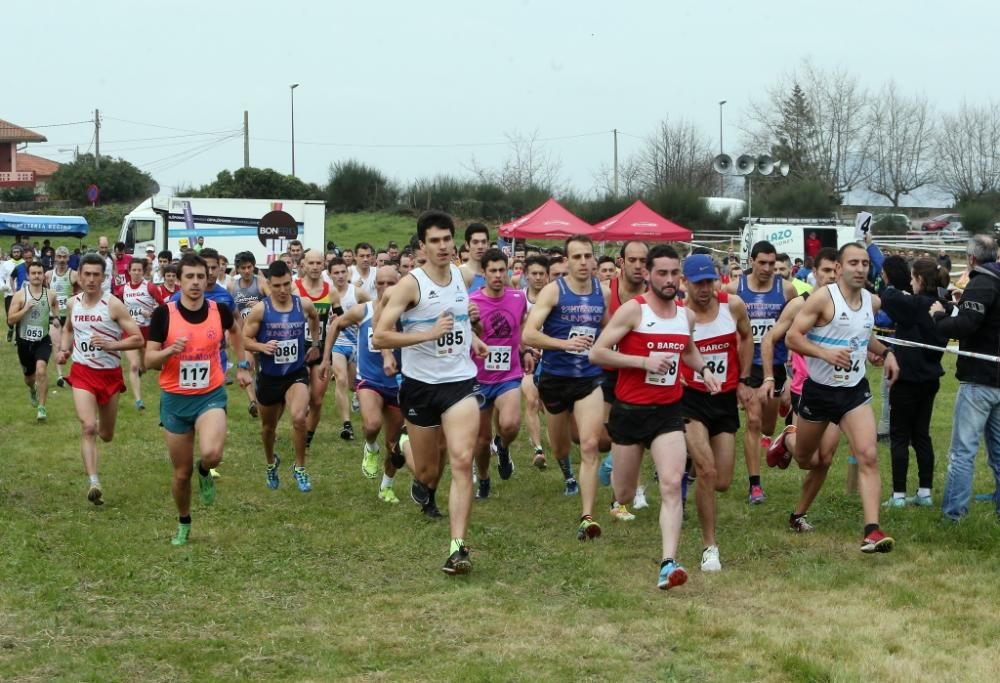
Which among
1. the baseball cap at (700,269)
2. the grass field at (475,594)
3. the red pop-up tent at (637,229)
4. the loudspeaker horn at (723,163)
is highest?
the loudspeaker horn at (723,163)

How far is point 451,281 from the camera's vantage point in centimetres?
773

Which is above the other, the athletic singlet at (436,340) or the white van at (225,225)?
the white van at (225,225)

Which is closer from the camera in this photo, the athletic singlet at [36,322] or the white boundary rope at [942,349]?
the white boundary rope at [942,349]

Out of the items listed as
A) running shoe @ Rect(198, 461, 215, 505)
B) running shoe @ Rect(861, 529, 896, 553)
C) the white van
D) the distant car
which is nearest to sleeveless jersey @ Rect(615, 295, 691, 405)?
running shoe @ Rect(861, 529, 896, 553)

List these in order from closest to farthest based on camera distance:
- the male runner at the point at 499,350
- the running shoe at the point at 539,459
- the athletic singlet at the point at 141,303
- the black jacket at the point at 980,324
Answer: the black jacket at the point at 980,324 → the male runner at the point at 499,350 → the running shoe at the point at 539,459 → the athletic singlet at the point at 141,303

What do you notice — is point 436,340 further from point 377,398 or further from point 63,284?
point 63,284

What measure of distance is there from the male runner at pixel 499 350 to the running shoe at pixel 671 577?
300 centimetres

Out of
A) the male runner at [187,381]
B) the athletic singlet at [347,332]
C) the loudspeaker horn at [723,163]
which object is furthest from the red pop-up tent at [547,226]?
the male runner at [187,381]

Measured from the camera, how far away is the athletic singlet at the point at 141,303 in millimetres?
16094

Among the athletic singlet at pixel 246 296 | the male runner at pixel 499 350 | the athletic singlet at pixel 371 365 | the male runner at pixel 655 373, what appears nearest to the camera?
the male runner at pixel 655 373

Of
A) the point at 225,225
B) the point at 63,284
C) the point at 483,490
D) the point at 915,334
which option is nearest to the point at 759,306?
the point at 915,334

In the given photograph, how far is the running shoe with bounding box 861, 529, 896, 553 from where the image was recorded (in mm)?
7383

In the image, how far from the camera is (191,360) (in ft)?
27.0

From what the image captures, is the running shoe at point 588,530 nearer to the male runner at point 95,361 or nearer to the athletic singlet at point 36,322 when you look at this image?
the male runner at point 95,361
